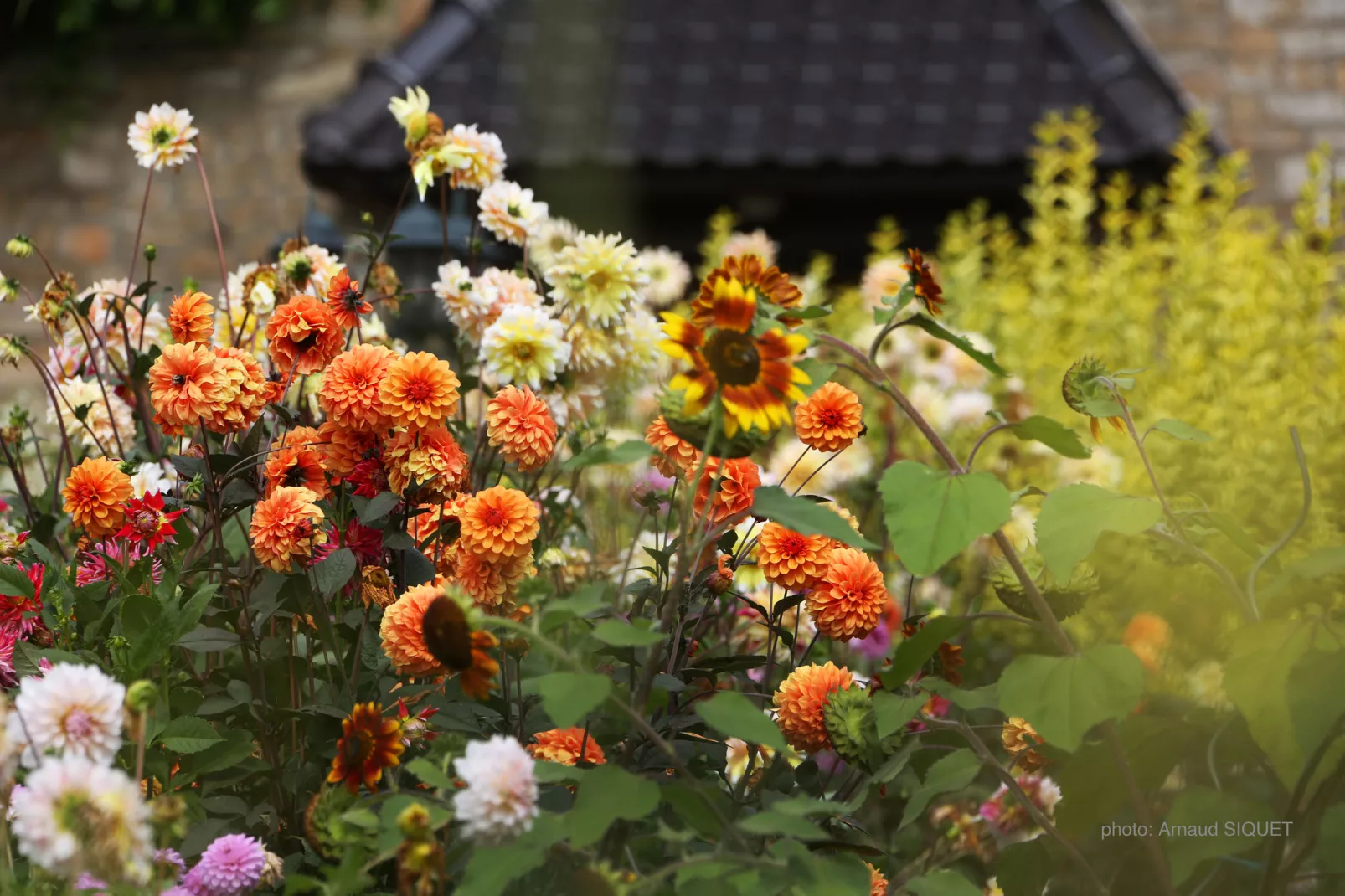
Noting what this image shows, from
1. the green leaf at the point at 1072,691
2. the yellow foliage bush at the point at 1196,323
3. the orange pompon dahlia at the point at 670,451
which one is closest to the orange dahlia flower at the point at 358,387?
the orange pompon dahlia at the point at 670,451

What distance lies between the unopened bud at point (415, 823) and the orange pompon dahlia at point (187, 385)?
46 centimetres

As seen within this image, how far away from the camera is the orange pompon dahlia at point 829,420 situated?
1052mm

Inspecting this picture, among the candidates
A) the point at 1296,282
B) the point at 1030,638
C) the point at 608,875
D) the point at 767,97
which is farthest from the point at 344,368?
the point at 767,97

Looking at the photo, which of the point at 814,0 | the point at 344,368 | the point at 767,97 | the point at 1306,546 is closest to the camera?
the point at 344,368

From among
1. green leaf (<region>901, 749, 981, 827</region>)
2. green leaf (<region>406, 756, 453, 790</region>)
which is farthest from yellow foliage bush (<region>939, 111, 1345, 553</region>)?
green leaf (<region>406, 756, 453, 790</region>)

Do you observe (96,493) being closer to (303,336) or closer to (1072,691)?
(303,336)

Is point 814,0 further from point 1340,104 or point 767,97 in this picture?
point 1340,104

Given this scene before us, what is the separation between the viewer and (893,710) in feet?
2.92

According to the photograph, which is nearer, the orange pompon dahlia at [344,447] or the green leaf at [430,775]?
the green leaf at [430,775]

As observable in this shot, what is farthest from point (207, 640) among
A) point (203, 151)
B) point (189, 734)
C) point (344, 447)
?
point (203, 151)

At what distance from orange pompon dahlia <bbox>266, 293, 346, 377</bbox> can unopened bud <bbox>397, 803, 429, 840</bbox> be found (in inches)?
21.6

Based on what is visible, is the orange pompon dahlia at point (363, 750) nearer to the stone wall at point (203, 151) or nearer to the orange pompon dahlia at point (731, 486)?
the orange pompon dahlia at point (731, 486)

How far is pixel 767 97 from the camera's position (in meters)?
5.32

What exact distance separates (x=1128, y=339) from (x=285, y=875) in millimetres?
2746
